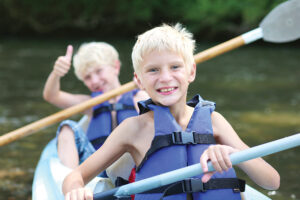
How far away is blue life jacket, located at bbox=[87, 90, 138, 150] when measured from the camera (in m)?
2.58

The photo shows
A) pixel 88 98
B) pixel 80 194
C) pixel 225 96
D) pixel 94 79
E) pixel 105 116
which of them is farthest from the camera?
pixel 225 96

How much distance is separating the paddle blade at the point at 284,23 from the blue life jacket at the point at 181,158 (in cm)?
131

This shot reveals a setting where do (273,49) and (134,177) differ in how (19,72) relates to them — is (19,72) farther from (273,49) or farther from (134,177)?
(134,177)

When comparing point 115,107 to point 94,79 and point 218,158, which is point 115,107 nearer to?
point 94,79

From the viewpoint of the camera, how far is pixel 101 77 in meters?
2.84

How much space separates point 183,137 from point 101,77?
1.35m

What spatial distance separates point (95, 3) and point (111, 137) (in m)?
13.7

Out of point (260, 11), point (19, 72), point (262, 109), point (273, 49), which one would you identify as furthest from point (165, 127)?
point (260, 11)

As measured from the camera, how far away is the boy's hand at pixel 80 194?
1445mm

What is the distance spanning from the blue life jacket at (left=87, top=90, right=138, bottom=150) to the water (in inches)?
21.0

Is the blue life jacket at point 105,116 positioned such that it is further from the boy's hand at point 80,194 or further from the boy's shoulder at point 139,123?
the boy's hand at point 80,194

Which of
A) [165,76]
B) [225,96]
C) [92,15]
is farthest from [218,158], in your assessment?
[92,15]

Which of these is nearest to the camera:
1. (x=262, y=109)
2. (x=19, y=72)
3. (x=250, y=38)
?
(x=250, y=38)

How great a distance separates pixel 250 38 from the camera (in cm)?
291
